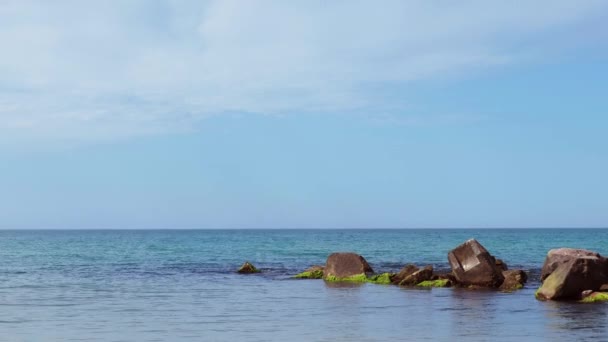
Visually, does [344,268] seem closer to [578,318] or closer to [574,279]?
[574,279]

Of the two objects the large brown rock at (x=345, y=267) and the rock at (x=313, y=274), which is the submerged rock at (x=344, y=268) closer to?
the large brown rock at (x=345, y=267)

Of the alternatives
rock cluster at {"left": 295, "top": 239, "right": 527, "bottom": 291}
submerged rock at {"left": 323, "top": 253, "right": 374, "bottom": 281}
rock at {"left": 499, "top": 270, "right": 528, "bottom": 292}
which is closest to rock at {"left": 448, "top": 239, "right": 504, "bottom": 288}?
rock cluster at {"left": 295, "top": 239, "right": 527, "bottom": 291}

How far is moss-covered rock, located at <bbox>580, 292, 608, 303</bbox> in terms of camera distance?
32250 millimetres

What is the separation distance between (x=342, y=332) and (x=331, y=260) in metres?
24.0

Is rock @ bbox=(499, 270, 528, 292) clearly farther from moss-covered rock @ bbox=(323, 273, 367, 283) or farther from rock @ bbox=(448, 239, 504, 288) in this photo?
moss-covered rock @ bbox=(323, 273, 367, 283)

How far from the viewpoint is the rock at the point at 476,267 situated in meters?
39.7

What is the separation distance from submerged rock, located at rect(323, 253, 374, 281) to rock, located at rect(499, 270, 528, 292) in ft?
30.8

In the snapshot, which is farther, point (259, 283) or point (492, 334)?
point (259, 283)

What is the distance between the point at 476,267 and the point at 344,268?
32.5ft

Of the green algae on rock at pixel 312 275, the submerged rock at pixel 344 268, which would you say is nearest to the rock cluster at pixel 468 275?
the submerged rock at pixel 344 268

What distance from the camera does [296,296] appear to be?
36469 millimetres

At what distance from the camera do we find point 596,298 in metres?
32.4

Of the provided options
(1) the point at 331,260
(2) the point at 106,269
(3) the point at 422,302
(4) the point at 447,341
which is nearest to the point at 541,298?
(3) the point at 422,302

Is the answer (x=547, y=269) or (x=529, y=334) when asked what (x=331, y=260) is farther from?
(x=529, y=334)
